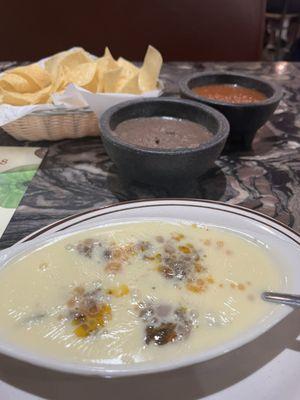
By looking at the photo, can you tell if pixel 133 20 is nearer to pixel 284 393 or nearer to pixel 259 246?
pixel 259 246

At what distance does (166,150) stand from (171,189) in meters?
0.14

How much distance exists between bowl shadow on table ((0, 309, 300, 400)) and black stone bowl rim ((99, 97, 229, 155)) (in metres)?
0.44

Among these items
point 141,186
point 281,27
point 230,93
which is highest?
point 230,93

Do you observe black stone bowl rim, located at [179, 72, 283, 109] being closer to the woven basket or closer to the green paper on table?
the woven basket

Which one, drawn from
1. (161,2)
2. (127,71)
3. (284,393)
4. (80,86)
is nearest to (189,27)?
(161,2)

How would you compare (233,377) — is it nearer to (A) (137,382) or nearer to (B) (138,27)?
(A) (137,382)

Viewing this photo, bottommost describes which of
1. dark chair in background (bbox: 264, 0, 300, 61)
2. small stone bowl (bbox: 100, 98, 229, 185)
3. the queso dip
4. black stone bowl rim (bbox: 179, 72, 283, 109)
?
dark chair in background (bbox: 264, 0, 300, 61)

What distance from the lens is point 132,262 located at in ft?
2.17

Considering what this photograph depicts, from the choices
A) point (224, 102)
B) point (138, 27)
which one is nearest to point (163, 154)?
point (224, 102)

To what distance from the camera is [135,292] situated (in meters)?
0.61

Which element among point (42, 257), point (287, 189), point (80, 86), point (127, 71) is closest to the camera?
point (42, 257)

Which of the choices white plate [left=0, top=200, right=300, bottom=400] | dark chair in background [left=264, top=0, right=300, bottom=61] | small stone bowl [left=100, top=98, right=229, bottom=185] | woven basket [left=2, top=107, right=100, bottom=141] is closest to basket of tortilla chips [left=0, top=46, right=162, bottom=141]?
woven basket [left=2, top=107, right=100, bottom=141]

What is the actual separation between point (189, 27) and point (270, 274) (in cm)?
178

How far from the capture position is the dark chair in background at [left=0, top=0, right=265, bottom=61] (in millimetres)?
2072
